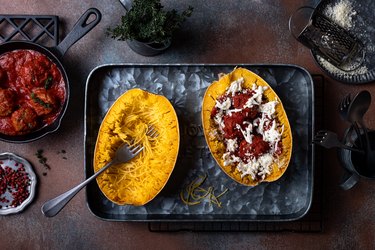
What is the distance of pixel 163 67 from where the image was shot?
2090 mm

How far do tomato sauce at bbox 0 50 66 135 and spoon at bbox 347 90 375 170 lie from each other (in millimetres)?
1131

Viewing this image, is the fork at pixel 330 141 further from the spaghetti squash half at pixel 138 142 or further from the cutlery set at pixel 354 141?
the spaghetti squash half at pixel 138 142

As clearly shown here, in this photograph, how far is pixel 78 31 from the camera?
2047 mm

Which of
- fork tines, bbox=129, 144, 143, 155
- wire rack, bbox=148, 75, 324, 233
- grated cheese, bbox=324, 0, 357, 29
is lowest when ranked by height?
wire rack, bbox=148, 75, 324, 233

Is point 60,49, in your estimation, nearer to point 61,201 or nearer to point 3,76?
point 3,76

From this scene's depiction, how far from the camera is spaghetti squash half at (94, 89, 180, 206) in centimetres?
192

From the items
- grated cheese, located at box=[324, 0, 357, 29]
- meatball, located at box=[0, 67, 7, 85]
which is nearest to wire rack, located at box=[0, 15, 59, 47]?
meatball, located at box=[0, 67, 7, 85]

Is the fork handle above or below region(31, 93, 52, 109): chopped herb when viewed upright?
below

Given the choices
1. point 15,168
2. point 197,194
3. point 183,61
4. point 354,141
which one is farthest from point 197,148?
point 15,168

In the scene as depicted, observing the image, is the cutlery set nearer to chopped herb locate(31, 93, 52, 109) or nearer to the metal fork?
the metal fork

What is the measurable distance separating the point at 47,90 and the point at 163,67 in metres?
0.47

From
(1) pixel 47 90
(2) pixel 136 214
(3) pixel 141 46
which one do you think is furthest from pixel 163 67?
(2) pixel 136 214

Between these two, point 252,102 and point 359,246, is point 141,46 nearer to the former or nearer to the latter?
point 252,102

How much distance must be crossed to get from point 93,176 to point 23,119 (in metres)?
0.38
